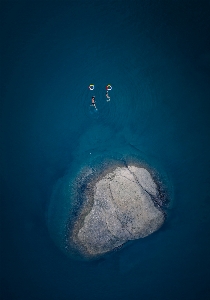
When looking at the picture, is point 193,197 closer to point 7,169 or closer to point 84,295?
point 84,295

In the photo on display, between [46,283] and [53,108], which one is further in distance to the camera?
[53,108]

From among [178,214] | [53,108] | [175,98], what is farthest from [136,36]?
[178,214]

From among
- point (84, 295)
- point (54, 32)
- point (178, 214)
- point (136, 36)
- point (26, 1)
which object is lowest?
point (84, 295)

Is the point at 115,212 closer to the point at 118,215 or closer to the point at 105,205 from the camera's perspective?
the point at 118,215
